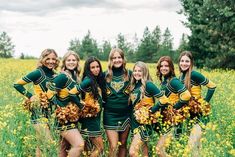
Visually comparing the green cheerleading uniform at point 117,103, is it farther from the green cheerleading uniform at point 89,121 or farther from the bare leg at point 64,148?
the bare leg at point 64,148

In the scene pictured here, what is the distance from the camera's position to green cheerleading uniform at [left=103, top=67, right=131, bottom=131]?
7.28 m

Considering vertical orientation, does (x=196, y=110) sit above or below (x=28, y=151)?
above

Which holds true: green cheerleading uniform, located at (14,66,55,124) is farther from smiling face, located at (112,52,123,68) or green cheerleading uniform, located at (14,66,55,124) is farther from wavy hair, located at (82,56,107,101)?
smiling face, located at (112,52,123,68)

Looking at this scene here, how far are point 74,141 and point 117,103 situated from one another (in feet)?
3.14

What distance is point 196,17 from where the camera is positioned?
29.2 metres

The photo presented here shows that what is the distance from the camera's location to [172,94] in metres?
6.98

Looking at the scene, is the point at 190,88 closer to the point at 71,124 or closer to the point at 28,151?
the point at 71,124

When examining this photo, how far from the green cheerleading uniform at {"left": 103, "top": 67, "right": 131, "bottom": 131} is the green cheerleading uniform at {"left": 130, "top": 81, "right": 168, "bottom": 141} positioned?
141 millimetres

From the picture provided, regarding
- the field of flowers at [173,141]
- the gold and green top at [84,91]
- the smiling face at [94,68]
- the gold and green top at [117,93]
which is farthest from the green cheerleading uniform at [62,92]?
the gold and green top at [117,93]

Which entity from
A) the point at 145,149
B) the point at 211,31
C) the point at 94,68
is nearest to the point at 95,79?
the point at 94,68

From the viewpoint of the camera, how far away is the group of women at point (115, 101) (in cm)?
677

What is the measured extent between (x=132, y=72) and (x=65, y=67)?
41.1 inches

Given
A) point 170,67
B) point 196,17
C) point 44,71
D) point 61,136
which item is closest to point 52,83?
point 44,71

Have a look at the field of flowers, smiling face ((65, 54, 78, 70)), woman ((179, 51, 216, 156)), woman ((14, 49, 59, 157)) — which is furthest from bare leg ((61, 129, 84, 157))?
woman ((179, 51, 216, 156))
